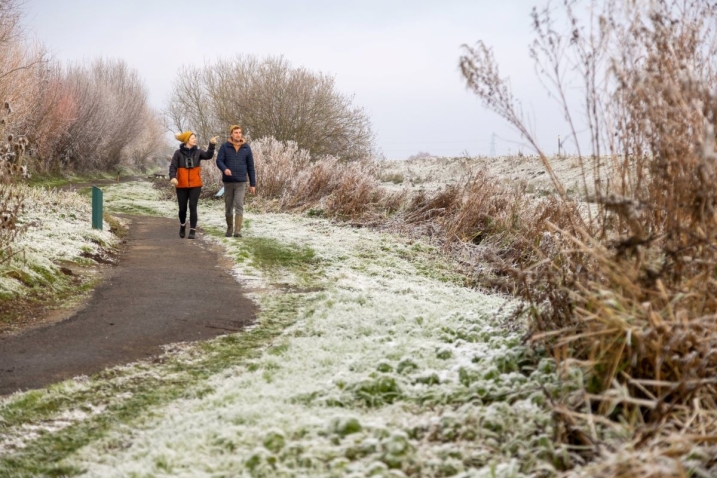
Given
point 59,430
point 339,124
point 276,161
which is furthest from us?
point 339,124

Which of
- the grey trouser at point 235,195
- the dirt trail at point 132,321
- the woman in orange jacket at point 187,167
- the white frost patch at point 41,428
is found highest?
the woman in orange jacket at point 187,167

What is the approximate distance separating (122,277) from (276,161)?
1106cm

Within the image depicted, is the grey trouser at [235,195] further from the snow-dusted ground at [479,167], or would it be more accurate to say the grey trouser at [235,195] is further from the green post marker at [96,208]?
the snow-dusted ground at [479,167]

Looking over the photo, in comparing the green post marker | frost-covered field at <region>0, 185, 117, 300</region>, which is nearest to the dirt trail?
frost-covered field at <region>0, 185, 117, 300</region>

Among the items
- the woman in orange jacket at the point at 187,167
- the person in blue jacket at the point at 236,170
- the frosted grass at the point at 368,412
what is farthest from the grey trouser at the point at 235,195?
the frosted grass at the point at 368,412

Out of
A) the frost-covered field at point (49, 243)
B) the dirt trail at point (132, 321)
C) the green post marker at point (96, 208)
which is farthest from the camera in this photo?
the green post marker at point (96, 208)

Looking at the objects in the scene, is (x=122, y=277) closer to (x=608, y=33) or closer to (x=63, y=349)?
(x=63, y=349)

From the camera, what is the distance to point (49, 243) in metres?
9.60

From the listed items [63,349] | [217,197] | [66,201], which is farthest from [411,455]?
[217,197]

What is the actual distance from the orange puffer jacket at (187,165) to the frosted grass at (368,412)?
22.4ft

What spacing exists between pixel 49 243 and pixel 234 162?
13.1ft

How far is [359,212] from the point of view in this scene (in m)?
14.9

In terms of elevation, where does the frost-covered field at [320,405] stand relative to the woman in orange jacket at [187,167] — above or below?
below

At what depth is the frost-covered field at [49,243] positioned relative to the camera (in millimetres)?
7664
